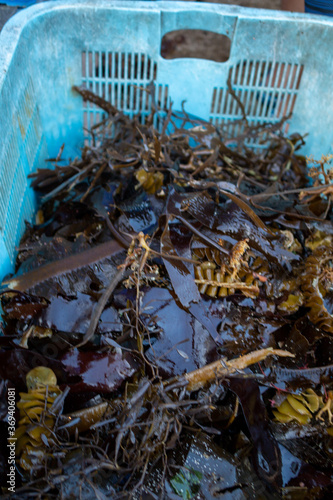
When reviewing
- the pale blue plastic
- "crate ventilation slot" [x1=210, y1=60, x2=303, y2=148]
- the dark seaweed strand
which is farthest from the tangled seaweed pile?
"crate ventilation slot" [x1=210, y1=60, x2=303, y2=148]

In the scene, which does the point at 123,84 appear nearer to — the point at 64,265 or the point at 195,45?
the point at 64,265

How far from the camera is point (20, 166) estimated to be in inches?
41.9

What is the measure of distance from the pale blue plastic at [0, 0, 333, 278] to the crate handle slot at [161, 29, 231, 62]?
952 mm

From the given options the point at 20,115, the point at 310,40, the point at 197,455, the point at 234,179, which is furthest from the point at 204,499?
the point at 310,40

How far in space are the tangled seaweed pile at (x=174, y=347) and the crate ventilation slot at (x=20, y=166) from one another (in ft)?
0.19

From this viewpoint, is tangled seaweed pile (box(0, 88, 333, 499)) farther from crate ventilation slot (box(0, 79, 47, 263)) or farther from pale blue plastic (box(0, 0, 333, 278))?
pale blue plastic (box(0, 0, 333, 278))

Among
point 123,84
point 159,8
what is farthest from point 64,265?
point 159,8

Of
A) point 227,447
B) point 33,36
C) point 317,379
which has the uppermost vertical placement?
point 33,36

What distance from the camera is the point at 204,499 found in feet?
2.36

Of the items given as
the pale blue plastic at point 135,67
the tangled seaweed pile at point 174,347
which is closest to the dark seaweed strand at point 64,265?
the tangled seaweed pile at point 174,347

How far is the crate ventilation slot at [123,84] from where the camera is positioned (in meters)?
1.29

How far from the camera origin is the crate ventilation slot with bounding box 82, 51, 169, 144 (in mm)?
1288

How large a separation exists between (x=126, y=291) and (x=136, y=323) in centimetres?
9

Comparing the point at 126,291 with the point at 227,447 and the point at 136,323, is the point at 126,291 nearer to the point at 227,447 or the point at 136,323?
the point at 136,323
